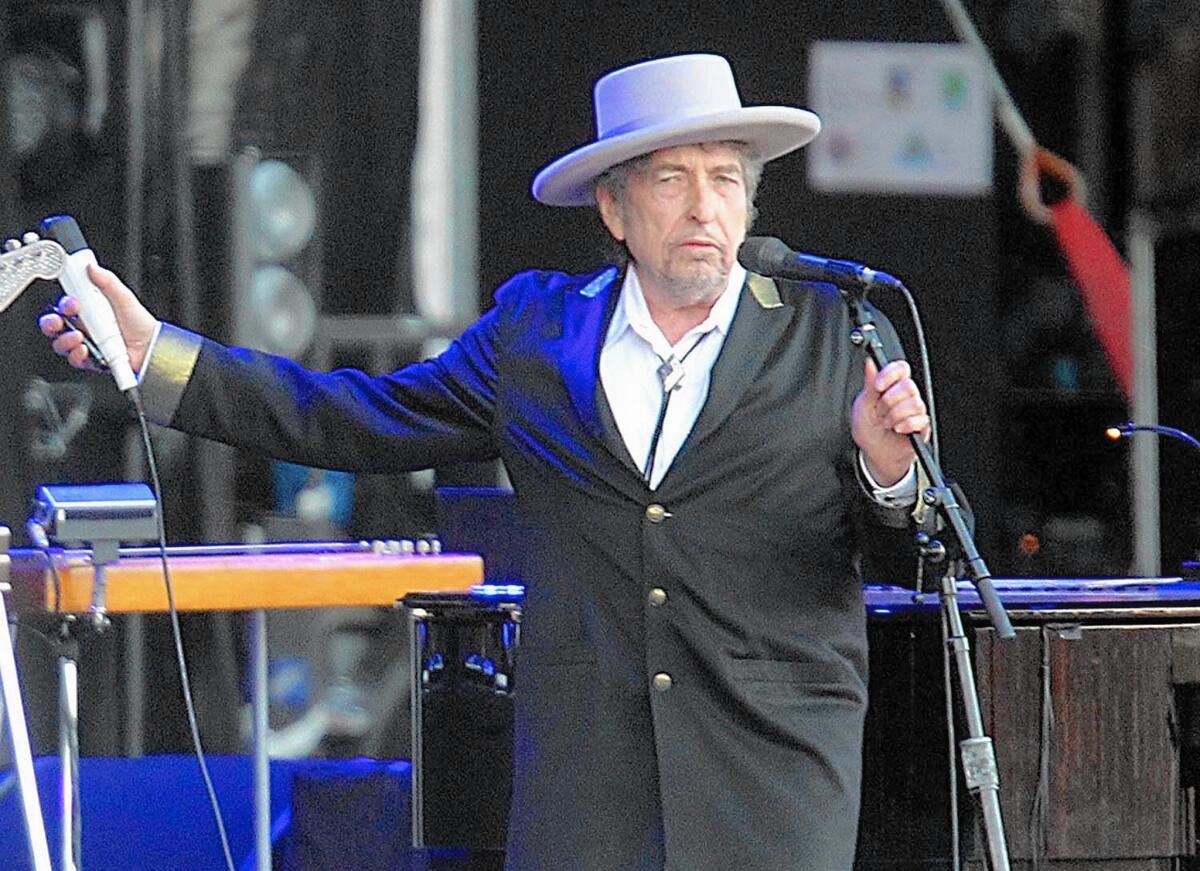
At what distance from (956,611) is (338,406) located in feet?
3.79

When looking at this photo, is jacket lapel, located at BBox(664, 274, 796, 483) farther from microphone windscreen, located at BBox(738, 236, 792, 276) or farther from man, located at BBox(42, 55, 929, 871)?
microphone windscreen, located at BBox(738, 236, 792, 276)

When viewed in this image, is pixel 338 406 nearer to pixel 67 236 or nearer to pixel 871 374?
pixel 67 236

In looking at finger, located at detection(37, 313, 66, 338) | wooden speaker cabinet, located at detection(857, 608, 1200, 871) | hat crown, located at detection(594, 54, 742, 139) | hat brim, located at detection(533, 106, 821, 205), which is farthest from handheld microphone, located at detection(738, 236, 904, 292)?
wooden speaker cabinet, located at detection(857, 608, 1200, 871)

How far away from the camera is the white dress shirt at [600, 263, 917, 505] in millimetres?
3727

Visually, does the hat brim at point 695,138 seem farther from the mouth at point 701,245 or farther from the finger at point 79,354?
the finger at point 79,354

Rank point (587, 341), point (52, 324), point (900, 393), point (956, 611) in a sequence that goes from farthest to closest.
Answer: point (587, 341) < point (52, 324) < point (956, 611) < point (900, 393)

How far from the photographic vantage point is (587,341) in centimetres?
383

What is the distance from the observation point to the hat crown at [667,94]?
155 inches

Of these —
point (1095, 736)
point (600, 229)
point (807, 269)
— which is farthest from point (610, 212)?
point (600, 229)

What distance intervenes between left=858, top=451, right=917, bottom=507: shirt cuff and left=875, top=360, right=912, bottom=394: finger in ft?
0.81

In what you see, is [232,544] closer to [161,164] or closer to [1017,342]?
[161,164]

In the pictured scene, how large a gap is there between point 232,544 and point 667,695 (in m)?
2.53

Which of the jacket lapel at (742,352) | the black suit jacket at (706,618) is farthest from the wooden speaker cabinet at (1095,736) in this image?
the jacket lapel at (742,352)

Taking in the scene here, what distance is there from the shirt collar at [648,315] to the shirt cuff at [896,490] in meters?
0.37
